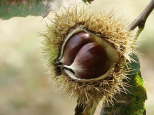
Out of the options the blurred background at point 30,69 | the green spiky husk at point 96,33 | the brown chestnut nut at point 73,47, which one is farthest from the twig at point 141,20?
the blurred background at point 30,69

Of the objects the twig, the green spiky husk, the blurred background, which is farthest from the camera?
the blurred background

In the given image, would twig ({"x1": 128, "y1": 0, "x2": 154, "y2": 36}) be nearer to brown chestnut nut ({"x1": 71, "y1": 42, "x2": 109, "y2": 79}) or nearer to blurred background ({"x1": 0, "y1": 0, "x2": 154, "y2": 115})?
brown chestnut nut ({"x1": 71, "y1": 42, "x2": 109, "y2": 79})

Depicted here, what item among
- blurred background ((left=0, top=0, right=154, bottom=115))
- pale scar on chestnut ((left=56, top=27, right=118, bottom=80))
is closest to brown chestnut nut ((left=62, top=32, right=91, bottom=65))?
pale scar on chestnut ((left=56, top=27, right=118, bottom=80))

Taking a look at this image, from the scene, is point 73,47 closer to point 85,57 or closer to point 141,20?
point 85,57

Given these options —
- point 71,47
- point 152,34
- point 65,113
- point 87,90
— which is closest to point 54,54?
point 71,47

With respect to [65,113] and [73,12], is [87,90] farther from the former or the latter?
[65,113]

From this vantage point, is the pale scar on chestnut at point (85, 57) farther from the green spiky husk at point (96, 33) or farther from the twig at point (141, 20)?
the twig at point (141, 20)

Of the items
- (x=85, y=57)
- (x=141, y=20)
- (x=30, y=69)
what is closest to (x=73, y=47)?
(x=85, y=57)

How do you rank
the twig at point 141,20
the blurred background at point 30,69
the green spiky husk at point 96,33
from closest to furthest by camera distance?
1. the green spiky husk at point 96,33
2. the twig at point 141,20
3. the blurred background at point 30,69
